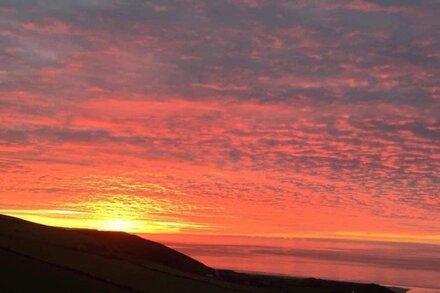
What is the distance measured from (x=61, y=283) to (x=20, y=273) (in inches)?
125

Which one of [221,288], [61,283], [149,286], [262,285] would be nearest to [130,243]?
[262,285]

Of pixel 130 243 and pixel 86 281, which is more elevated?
pixel 130 243

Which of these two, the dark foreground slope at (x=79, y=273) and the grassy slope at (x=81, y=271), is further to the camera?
the grassy slope at (x=81, y=271)

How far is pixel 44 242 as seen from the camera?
56562 mm

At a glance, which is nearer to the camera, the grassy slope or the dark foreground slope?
the dark foreground slope

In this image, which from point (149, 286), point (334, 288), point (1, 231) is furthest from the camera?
point (334, 288)

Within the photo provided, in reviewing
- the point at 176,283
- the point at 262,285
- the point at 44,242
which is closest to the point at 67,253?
the point at 44,242

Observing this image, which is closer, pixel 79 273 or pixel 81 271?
pixel 79 273

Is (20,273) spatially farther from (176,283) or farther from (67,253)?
(176,283)

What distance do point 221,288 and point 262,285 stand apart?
538 inches

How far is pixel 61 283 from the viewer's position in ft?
141

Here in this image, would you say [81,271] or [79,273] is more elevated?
[81,271]

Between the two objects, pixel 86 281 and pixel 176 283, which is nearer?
pixel 86 281

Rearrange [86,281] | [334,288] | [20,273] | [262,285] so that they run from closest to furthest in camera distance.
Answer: [20,273] → [86,281] → [262,285] → [334,288]
